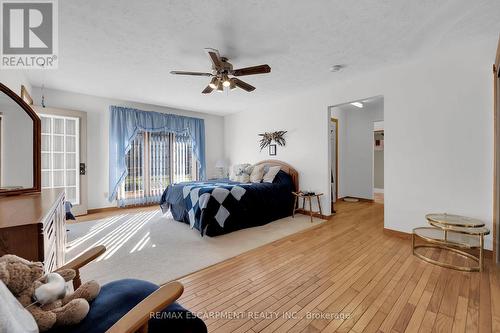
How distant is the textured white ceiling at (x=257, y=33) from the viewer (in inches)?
74.1

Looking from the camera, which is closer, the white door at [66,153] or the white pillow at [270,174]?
the white door at [66,153]

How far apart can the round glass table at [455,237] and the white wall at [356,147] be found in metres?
2.95

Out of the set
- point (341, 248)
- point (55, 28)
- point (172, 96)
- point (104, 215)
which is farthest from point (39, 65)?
point (341, 248)

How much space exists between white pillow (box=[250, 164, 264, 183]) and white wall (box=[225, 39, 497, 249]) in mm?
1929

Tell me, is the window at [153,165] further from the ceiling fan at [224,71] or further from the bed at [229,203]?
the ceiling fan at [224,71]

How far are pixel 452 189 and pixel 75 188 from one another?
6.28 meters

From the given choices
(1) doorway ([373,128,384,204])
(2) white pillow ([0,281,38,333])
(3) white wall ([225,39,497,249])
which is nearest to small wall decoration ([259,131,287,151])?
(3) white wall ([225,39,497,249])

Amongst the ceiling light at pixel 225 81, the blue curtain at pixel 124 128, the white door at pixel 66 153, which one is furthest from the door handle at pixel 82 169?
the ceiling light at pixel 225 81

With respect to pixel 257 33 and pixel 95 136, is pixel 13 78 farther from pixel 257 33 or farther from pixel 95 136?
pixel 257 33

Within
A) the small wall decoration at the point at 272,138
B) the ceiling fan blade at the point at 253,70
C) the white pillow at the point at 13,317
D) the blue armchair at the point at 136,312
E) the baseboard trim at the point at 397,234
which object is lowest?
the baseboard trim at the point at 397,234

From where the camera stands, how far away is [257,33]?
88.9 inches

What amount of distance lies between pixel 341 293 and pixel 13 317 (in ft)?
6.51

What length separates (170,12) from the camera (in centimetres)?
193

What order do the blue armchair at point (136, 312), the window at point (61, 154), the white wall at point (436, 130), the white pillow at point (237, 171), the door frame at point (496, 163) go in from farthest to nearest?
1. the white pillow at point (237, 171)
2. the window at point (61, 154)
3. the white wall at point (436, 130)
4. the door frame at point (496, 163)
5. the blue armchair at point (136, 312)
